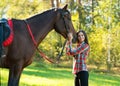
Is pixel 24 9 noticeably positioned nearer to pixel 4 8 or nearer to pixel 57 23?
pixel 4 8

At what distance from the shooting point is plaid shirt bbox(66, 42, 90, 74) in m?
6.20

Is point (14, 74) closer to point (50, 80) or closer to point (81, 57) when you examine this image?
point (81, 57)

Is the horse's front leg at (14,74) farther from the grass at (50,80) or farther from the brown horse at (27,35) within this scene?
the grass at (50,80)

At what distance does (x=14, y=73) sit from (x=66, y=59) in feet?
76.2

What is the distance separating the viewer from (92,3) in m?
33.1

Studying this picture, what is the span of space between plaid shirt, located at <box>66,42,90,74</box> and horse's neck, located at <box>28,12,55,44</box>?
22.5 inches

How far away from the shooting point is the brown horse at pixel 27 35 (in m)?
5.31

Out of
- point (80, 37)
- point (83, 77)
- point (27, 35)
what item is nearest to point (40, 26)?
point (27, 35)

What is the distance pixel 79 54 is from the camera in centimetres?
629

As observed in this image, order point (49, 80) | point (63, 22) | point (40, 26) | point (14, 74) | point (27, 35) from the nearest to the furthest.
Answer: point (14, 74), point (27, 35), point (40, 26), point (63, 22), point (49, 80)

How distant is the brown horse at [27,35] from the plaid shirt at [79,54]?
30 centimetres

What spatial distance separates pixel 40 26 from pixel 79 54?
995 mm

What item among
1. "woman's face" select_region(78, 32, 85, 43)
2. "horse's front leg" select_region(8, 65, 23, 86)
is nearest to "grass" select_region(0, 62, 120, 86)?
"woman's face" select_region(78, 32, 85, 43)

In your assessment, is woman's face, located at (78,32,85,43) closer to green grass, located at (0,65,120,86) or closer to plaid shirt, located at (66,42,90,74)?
plaid shirt, located at (66,42,90,74)
